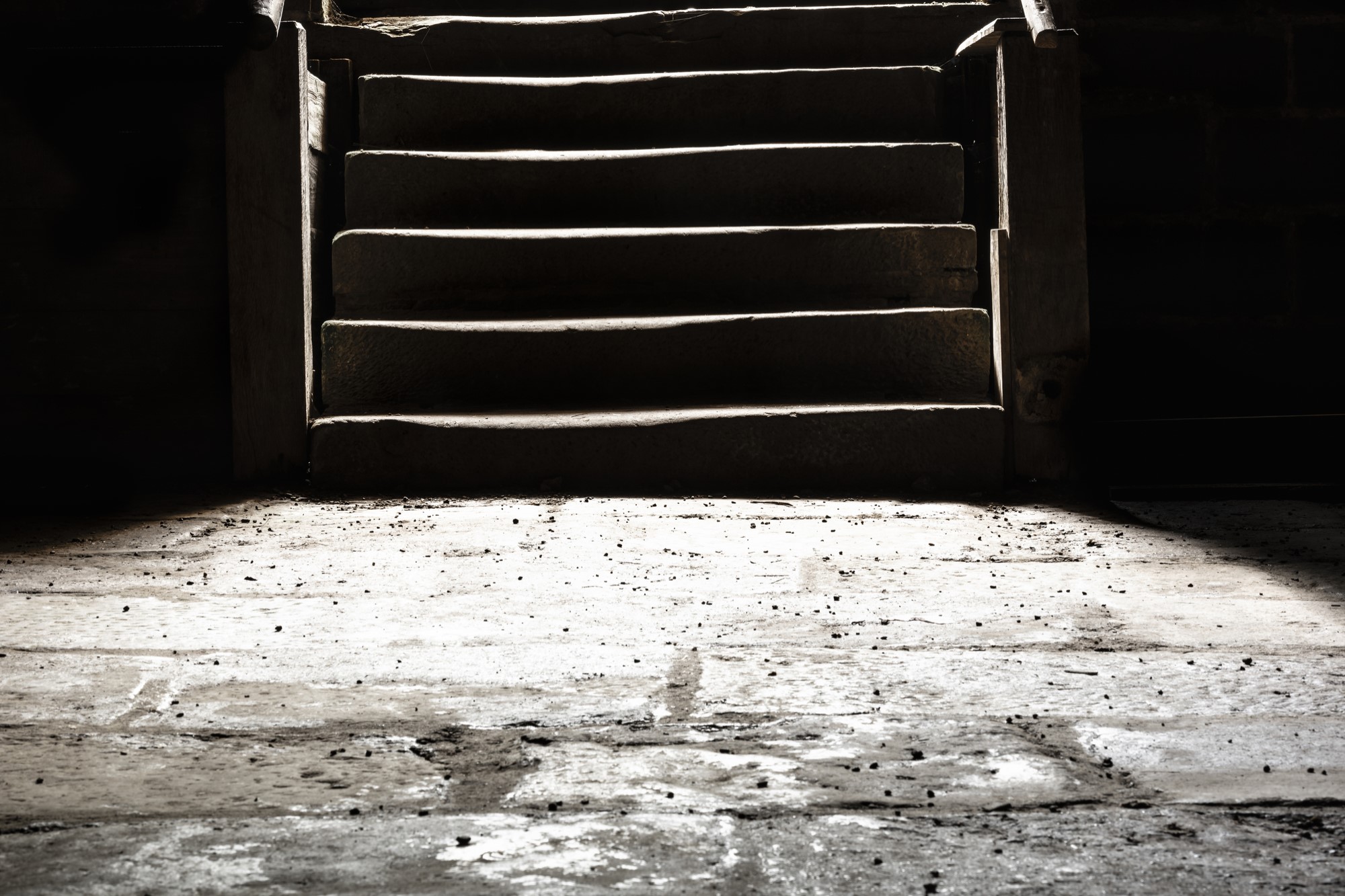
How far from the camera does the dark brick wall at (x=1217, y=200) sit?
351cm

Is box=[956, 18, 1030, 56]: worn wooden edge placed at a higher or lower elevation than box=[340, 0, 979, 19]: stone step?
lower

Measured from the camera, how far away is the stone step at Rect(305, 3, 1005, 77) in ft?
13.1

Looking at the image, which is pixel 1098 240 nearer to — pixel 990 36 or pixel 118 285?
pixel 990 36

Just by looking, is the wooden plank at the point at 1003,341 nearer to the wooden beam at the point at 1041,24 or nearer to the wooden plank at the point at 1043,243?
the wooden plank at the point at 1043,243

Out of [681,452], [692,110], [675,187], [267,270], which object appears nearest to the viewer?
[681,452]

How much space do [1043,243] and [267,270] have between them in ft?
6.29

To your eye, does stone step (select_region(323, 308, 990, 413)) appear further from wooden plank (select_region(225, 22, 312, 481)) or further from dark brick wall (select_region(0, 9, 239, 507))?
dark brick wall (select_region(0, 9, 239, 507))

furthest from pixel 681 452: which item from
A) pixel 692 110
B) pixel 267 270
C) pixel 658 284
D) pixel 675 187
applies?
pixel 692 110

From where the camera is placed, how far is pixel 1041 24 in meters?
3.18

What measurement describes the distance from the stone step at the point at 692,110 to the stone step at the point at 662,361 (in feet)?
2.70

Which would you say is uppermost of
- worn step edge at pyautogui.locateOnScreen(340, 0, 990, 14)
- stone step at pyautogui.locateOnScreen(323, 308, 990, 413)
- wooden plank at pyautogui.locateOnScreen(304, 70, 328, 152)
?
worn step edge at pyautogui.locateOnScreen(340, 0, 990, 14)

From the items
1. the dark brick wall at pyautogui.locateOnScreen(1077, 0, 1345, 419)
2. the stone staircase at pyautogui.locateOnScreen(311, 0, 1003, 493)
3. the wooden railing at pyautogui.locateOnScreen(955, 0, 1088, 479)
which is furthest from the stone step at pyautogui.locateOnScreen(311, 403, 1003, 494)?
the dark brick wall at pyautogui.locateOnScreen(1077, 0, 1345, 419)

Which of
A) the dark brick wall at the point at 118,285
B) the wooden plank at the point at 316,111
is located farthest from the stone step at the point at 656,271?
the dark brick wall at the point at 118,285

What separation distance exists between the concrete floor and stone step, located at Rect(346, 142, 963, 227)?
138 centimetres
